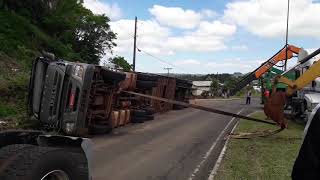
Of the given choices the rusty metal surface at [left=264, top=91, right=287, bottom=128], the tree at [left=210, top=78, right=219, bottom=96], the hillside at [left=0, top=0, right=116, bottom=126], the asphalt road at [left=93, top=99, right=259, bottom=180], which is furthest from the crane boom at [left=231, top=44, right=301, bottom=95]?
the tree at [left=210, top=78, right=219, bottom=96]

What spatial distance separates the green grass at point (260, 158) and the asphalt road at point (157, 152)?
432mm

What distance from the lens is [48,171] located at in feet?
17.5

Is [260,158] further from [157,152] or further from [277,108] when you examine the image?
[277,108]

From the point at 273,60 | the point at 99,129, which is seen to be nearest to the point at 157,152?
the point at 99,129

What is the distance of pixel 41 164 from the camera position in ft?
17.2

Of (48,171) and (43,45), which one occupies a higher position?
(43,45)

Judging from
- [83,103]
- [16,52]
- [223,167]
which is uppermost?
[16,52]

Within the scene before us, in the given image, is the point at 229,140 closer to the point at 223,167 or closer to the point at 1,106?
the point at 223,167

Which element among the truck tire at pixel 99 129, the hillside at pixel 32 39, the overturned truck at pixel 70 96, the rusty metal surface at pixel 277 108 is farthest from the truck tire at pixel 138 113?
the rusty metal surface at pixel 277 108

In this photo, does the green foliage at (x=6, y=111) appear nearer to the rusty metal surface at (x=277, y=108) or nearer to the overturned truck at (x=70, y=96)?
the overturned truck at (x=70, y=96)

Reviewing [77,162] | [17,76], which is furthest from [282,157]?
[17,76]

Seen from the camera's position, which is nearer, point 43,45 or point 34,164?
point 34,164

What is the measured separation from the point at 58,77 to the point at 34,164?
1010 cm

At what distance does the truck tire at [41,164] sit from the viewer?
16.5 feet
